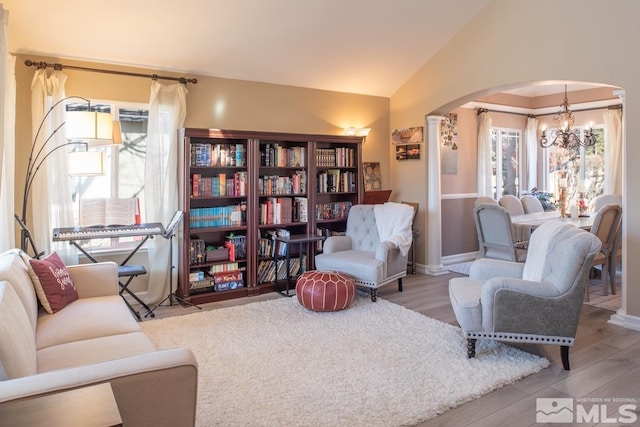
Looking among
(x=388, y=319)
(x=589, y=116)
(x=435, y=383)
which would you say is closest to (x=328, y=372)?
(x=435, y=383)

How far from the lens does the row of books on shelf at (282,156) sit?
16.9 feet

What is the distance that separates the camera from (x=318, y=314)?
4195 mm

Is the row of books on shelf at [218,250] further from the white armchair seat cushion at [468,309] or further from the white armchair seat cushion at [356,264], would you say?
the white armchair seat cushion at [468,309]

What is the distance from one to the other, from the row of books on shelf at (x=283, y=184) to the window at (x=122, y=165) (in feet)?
4.30

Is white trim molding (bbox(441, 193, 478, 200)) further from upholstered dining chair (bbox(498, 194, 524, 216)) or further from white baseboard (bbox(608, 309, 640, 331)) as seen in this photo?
white baseboard (bbox(608, 309, 640, 331))

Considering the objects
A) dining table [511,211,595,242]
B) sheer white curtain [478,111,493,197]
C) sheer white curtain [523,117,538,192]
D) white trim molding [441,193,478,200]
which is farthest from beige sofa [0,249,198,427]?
sheer white curtain [523,117,538,192]

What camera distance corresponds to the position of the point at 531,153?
26.2 ft

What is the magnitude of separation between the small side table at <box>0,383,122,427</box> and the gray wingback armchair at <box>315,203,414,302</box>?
3368mm

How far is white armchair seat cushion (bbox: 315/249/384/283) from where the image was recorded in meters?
4.52

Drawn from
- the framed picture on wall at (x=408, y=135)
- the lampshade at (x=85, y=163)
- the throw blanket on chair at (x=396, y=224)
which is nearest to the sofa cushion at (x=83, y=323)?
the lampshade at (x=85, y=163)

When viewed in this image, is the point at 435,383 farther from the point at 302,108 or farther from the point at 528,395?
the point at 302,108

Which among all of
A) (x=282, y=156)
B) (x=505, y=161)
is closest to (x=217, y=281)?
(x=282, y=156)

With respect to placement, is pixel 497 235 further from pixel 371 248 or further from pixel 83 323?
pixel 83 323

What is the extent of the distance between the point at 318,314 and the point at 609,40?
3597 millimetres
